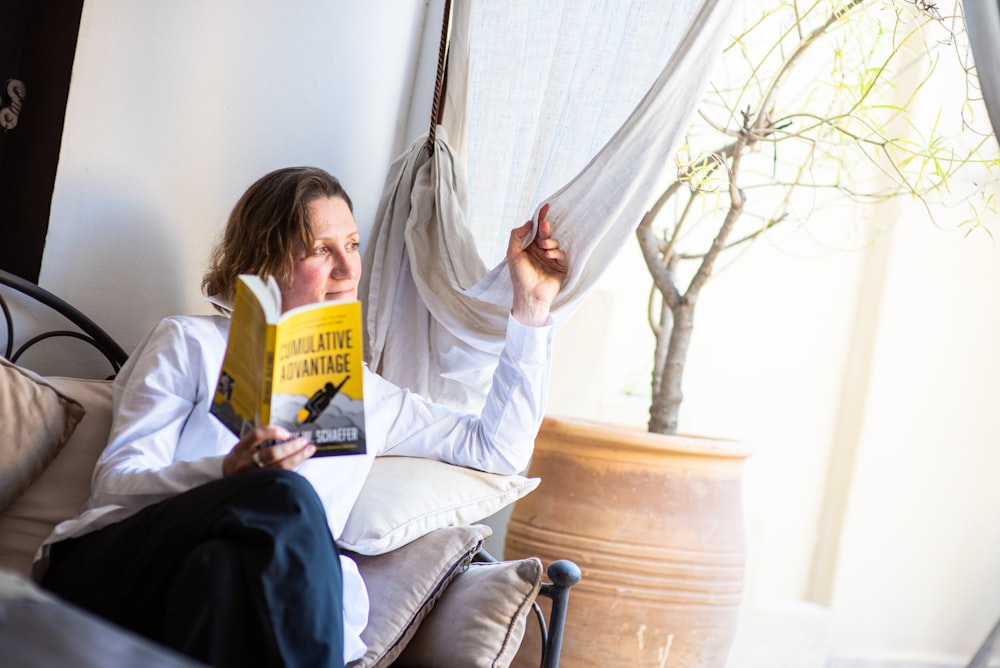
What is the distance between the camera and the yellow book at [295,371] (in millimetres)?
1177

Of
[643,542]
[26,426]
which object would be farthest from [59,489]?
[643,542]

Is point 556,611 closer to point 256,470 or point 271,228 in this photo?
point 256,470

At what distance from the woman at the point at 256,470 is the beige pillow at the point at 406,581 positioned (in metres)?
0.04

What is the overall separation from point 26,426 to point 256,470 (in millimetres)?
562

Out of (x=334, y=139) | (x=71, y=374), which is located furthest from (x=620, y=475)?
(x=71, y=374)

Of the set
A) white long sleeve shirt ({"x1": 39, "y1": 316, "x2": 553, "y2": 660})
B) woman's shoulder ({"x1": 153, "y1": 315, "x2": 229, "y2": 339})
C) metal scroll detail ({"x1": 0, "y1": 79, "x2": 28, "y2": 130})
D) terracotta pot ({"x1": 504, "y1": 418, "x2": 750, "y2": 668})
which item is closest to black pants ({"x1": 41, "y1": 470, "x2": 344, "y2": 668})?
white long sleeve shirt ({"x1": 39, "y1": 316, "x2": 553, "y2": 660})

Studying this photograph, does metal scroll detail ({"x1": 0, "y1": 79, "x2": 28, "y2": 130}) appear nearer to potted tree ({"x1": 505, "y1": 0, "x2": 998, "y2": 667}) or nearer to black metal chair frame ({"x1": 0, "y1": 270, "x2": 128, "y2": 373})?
black metal chair frame ({"x1": 0, "y1": 270, "x2": 128, "y2": 373})

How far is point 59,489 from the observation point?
62.9 inches

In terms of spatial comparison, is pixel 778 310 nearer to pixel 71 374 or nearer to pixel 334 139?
pixel 334 139

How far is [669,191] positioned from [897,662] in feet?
6.37

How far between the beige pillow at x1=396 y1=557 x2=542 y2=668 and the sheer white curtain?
49cm

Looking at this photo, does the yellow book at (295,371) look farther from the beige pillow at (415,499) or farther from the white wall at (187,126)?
the white wall at (187,126)

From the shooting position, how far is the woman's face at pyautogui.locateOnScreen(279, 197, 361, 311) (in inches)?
66.9

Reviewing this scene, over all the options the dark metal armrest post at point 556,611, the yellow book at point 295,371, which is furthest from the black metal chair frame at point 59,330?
the dark metal armrest post at point 556,611
